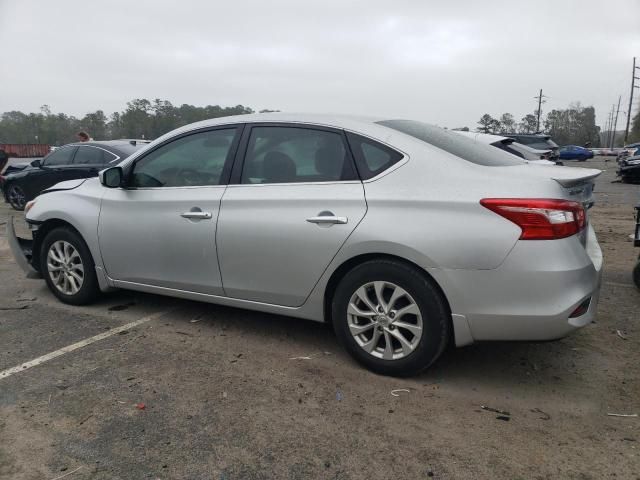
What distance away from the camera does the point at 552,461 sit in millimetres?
2449

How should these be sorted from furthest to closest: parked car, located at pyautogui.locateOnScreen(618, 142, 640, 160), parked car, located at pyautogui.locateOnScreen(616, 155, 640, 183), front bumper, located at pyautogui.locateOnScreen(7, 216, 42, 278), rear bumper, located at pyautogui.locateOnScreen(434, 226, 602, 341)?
1. parked car, located at pyautogui.locateOnScreen(618, 142, 640, 160)
2. parked car, located at pyautogui.locateOnScreen(616, 155, 640, 183)
3. front bumper, located at pyautogui.locateOnScreen(7, 216, 42, 278)
4. rear bumper, located at pyautogui.locateOnScreen(434, 226, 602, 341)

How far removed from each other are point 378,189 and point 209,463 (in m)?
1.79

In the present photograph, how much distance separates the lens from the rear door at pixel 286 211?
3.32 m

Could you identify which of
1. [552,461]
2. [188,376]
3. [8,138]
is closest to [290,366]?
[188,376]

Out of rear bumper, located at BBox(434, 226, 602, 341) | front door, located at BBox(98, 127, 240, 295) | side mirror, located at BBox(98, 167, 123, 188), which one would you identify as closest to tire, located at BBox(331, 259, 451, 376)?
rear bumper, located at BBox(434, 226, 602, 341)

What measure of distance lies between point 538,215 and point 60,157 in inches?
404

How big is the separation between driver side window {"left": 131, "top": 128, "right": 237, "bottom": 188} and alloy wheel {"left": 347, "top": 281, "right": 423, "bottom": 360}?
144cm

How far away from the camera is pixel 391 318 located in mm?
3180

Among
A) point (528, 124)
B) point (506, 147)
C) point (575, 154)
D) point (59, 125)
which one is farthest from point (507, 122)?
point (506, 147)

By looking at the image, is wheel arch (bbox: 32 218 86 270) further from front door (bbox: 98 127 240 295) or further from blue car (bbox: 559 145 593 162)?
blue car (bbox: 559 145 593 162)

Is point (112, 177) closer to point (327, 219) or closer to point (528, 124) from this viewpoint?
point (327, 219)

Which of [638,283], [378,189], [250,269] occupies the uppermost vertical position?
[378,189]

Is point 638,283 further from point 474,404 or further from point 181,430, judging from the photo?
point 181,430

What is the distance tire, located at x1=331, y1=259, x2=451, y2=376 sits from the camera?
3.05m
